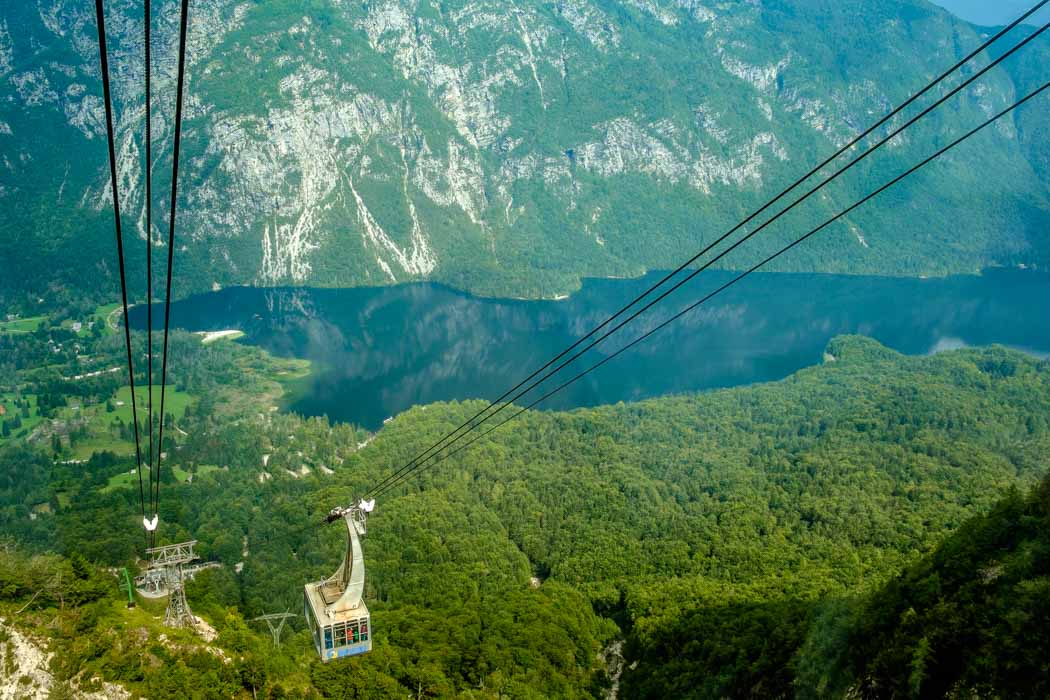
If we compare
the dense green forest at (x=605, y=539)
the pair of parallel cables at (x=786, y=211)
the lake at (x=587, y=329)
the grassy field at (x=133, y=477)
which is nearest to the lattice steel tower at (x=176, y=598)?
the dense green forest at (x=605, y=539)

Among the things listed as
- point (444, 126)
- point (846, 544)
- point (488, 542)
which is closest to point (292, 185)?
point (444, 126)

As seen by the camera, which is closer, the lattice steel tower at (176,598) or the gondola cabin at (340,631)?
the gondola cabin at (340,631)

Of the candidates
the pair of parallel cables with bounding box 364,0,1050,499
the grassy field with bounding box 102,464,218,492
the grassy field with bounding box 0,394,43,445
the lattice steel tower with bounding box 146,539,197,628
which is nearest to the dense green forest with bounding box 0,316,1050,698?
the grassy field with bounding box 102,464,218,492

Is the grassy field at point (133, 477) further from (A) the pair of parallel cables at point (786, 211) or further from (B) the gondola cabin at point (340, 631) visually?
(B) the gondola cabin at point (340, 631)

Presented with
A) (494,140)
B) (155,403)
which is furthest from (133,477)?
(494,140)

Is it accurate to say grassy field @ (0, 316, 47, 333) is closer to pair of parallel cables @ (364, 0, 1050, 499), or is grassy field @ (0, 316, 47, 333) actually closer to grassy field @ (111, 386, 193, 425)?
grassy field @ (111, 386, 193, 425)
